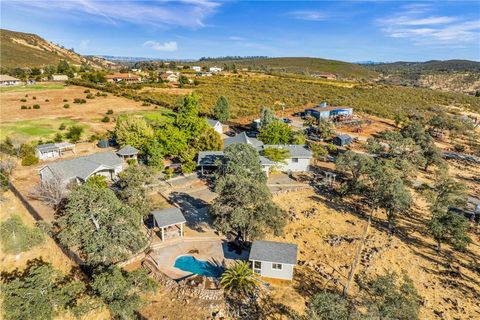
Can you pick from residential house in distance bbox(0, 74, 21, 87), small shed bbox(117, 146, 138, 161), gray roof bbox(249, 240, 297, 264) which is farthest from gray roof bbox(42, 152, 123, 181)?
residential house in distance bbox(0, 74, 21, 87)

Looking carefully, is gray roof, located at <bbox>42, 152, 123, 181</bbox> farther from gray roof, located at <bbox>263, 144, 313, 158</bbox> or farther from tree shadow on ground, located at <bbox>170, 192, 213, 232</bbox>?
gray roof, located at <bbox>263, 144, 313, 158</bbox>

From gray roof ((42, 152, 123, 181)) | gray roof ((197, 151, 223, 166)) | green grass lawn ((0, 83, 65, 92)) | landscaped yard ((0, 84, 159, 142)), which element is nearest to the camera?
gray roof ((42, 152, 123, 181))

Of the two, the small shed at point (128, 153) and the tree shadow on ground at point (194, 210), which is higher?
the small shed at point (128, 153)

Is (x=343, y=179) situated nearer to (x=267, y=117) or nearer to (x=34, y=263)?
(x=267, y=117)

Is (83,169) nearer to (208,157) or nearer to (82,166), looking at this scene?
(82,166)

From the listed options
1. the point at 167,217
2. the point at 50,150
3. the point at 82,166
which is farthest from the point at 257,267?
the point at 50,150

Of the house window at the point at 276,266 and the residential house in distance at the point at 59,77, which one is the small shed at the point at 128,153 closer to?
the house window at the point at 276,266

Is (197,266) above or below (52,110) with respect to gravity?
below

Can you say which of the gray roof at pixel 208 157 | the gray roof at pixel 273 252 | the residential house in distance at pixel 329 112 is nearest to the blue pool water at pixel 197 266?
the gray roof at pixel 273 252
